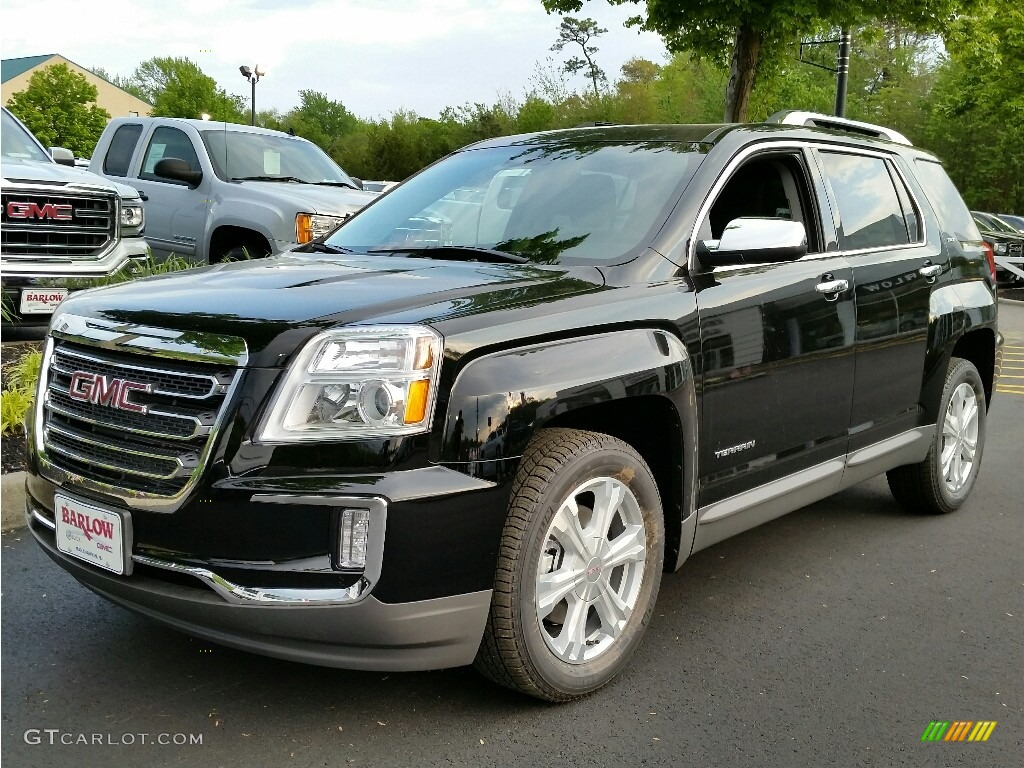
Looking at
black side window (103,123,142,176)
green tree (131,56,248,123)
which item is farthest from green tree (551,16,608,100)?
black side window (103,123,142,176)

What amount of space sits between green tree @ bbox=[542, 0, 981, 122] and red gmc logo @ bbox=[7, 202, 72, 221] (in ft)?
38.4

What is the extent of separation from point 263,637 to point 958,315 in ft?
12.8

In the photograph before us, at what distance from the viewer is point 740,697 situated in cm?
352

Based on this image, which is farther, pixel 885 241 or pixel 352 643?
pixel 885 241

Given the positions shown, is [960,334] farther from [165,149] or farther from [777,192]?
[165,149]

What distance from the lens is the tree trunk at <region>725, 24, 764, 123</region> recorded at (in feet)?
59.0

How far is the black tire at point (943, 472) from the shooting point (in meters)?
5.49

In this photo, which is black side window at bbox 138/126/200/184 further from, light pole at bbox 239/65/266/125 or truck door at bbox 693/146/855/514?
light pole at bbox 239/65/266/125

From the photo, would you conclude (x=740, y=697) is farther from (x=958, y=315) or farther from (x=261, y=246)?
(x=261, y=246)

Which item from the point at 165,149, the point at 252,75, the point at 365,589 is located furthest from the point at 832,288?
the point at 252,75

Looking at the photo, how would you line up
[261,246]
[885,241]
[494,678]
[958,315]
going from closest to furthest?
1. [494,678]
2. [885,241]
3. [958,315]
4. [261,246]

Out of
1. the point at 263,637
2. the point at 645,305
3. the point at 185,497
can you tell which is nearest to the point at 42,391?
the point at 185,497

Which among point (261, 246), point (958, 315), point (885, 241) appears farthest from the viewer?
point (261, 246)

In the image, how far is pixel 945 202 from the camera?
5699 mm
